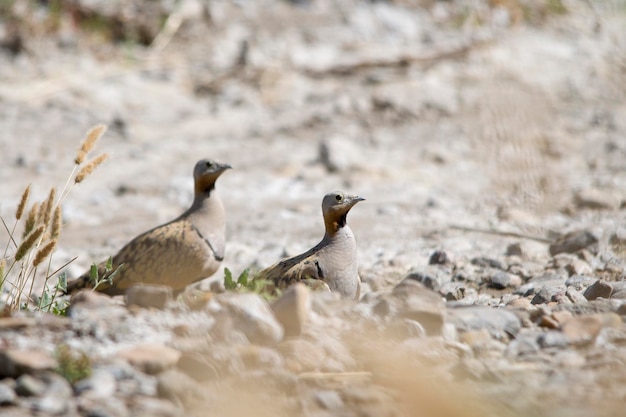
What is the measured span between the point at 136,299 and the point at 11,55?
8136mm

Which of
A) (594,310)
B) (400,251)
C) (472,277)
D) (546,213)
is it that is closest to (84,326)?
(594,310)

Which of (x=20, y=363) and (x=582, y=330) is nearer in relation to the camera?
(x=20, y=363)

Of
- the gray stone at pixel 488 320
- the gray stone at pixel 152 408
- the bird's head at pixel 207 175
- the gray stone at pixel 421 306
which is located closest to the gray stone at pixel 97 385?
the gray stone at pixel 152 408

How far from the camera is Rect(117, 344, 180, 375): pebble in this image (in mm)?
3812

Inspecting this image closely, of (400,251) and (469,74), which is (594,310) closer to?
(400,251)

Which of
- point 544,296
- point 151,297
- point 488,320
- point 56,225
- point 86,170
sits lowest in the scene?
point 544,296

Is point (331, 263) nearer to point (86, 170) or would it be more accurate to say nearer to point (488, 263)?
point (86, 170)

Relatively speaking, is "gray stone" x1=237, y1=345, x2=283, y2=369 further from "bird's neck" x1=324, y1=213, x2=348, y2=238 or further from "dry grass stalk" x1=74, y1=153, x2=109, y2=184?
"bird's neck" x1=324, y1=213, x2=348, y2=238

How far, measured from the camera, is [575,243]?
6824 millimetres

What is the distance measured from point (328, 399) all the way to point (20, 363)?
46.0 inches

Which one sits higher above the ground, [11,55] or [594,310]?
[11,55]

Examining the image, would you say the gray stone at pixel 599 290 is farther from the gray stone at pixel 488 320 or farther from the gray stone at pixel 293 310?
the gray stone at pixel 293 310

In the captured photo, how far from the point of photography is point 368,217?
8336 mm

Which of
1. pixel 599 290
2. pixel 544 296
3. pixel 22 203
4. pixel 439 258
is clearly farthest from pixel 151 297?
pixel 439 258
